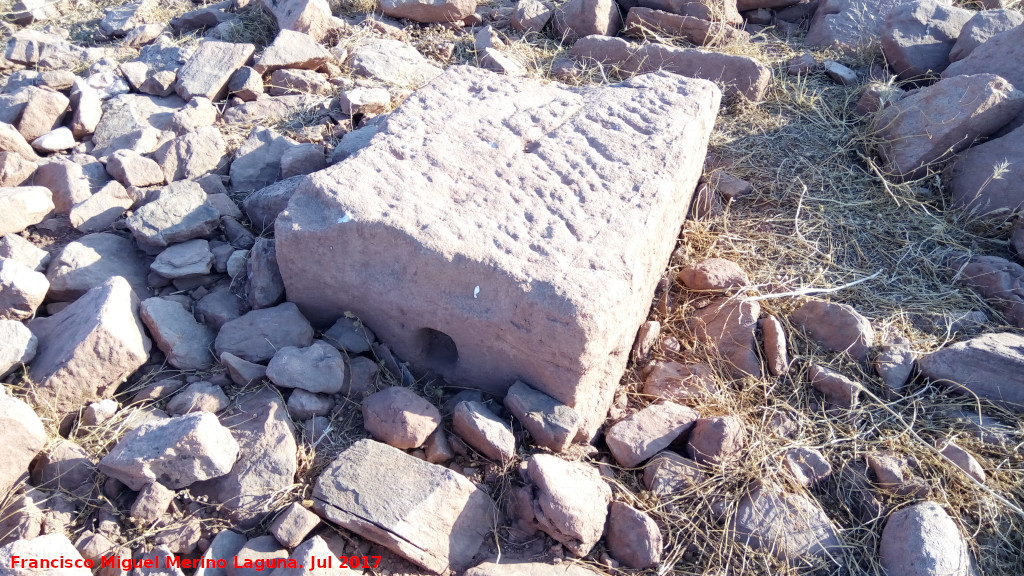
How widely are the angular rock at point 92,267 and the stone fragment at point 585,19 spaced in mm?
2851

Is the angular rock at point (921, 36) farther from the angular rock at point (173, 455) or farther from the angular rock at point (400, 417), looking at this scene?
the angular rock at point (173, 455)

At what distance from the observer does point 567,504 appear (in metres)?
1.99

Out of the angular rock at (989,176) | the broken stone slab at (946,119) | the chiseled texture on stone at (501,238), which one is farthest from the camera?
the broken stone slab at (946,119)

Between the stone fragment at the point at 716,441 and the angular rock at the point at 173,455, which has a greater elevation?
the angular rock at the point at 173,455

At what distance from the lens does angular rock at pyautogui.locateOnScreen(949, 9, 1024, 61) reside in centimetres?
389

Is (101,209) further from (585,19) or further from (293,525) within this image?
(585,19)

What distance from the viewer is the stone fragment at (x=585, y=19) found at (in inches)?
173

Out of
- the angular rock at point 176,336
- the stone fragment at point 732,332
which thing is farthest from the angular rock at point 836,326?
the angular rock at point 176,336

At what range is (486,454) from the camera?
2199 mm

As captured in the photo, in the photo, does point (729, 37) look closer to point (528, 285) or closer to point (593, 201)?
point (593, 201)

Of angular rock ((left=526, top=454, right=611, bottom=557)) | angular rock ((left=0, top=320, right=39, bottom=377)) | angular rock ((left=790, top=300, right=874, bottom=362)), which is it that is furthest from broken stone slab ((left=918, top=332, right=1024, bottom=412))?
angular rock ((left=0, top=320, right=39, bottom=377))

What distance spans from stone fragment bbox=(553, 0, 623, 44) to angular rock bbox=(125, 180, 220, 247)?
8.42 feet

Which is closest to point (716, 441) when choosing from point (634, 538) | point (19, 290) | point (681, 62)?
point (634, 538)

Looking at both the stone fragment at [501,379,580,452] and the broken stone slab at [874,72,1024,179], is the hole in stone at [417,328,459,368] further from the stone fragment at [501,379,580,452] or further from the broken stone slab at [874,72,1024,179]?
the broken stone slab at [874,72,1024,179]
